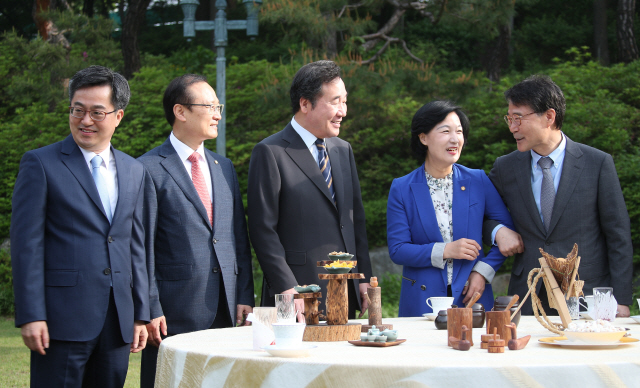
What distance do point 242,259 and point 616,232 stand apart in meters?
2.09

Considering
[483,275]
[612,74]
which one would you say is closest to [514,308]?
[483,275]

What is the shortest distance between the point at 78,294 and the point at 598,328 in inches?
86.6

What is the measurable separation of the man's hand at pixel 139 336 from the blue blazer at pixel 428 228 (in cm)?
145

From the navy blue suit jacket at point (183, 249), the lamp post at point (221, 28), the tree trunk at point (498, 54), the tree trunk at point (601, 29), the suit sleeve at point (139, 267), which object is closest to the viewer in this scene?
the suit sleeve at point (139, 267)

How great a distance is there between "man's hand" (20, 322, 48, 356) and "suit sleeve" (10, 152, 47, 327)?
0.03 m

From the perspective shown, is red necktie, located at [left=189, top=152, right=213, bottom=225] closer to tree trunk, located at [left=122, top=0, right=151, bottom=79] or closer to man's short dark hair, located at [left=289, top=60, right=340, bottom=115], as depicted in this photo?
man's short dark hair, located at [left=289, top=60, right=340, bottom=115]

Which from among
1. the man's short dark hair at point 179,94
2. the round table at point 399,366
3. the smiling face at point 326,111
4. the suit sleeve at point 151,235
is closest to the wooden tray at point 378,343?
the round table at point 399,366

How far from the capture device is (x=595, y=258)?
3773mm

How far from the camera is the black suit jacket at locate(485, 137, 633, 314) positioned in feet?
12.2

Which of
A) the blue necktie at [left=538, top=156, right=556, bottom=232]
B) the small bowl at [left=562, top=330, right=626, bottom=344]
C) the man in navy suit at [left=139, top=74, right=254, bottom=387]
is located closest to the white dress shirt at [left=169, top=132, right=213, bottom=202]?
the man in navy suit at [left=139, top=74, right=254, bottom=387]

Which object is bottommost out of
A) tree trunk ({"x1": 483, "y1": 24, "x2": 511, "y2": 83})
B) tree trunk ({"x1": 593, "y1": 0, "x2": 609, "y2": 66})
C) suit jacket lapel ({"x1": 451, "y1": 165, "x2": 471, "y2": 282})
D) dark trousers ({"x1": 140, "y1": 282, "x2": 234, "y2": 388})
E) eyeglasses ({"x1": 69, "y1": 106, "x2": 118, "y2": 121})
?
dark trousers ({"x1": 140, "y1": 282, "x2": 234, "y2": 388})

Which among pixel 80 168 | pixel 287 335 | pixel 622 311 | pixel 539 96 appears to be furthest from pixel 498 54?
pixel 287 335

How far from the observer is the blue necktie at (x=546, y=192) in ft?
12.6

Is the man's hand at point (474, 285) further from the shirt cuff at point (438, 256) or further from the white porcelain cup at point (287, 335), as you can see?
the white porcelain cup at point (287, 335)
